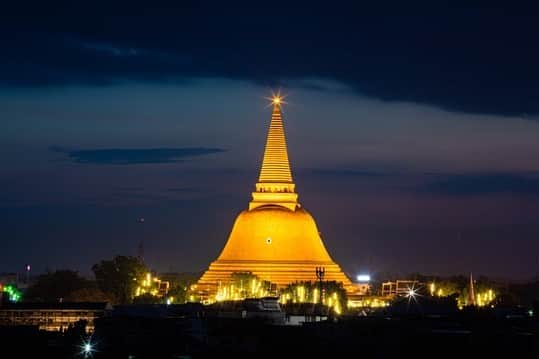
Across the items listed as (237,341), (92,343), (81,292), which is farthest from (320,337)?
(81,292)

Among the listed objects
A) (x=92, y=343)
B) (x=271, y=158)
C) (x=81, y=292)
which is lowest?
(x=92, y=343)

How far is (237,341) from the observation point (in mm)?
110938

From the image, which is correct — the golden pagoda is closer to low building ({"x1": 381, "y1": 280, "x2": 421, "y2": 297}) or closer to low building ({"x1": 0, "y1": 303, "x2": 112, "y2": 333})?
low building ({"x1": 381, "y1": 280, "x2": 421, "y2": 297})

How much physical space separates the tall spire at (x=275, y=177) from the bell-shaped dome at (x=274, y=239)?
1.12 metres

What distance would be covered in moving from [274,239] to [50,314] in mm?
43348

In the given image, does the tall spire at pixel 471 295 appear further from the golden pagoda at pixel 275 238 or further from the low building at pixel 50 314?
the low building at pixel 50 314

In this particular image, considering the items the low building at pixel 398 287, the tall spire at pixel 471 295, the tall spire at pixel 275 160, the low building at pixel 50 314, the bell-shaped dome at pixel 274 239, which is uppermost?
the tall spire at pixel 275 160

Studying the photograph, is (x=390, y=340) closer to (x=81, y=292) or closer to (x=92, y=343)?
(x=92, y=343)

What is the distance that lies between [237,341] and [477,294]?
70.6 m

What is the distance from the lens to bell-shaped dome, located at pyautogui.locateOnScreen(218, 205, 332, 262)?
177125 millimetres

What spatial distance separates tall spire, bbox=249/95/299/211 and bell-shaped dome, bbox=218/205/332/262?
1123 mm

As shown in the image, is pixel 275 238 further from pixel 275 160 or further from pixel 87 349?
pixel 87 349

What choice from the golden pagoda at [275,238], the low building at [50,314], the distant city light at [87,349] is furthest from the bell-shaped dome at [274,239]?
the distant city light at [87,349]

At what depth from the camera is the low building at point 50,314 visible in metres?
136
